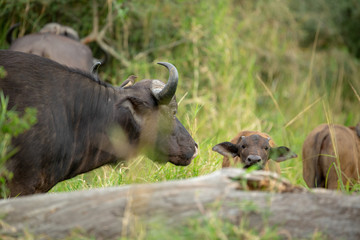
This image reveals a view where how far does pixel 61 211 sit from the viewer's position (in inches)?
137

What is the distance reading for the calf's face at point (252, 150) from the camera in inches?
247

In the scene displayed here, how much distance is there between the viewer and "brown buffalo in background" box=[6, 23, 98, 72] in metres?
8.88

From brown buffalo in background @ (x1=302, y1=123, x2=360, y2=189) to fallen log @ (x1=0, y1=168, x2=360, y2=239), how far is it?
11.5 ft

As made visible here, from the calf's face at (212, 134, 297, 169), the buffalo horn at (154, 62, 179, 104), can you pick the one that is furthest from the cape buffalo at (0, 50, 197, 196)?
the calf's face at (212, 134, 297, 169)

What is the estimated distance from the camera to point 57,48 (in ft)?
29.6

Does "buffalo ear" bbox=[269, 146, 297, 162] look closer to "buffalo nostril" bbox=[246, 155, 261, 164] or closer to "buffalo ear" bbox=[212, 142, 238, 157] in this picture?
"buffalo nostril" bbox=[246, 155, 261, 164]

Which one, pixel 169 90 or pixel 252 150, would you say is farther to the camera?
pixel 252 150

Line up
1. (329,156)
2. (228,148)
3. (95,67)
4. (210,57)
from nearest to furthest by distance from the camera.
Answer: (95,67), (228,148), (329,156), (210,57)

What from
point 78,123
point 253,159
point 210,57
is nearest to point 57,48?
point 210,57

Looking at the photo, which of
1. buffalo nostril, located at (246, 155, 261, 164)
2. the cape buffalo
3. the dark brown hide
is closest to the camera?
the cape buffalo

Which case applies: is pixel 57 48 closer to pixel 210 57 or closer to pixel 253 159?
pixel 210 57

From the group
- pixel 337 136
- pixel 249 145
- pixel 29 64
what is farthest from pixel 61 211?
pixel 337 136

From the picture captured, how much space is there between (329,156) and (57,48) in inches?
188

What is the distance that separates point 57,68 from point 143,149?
1.34 meters
